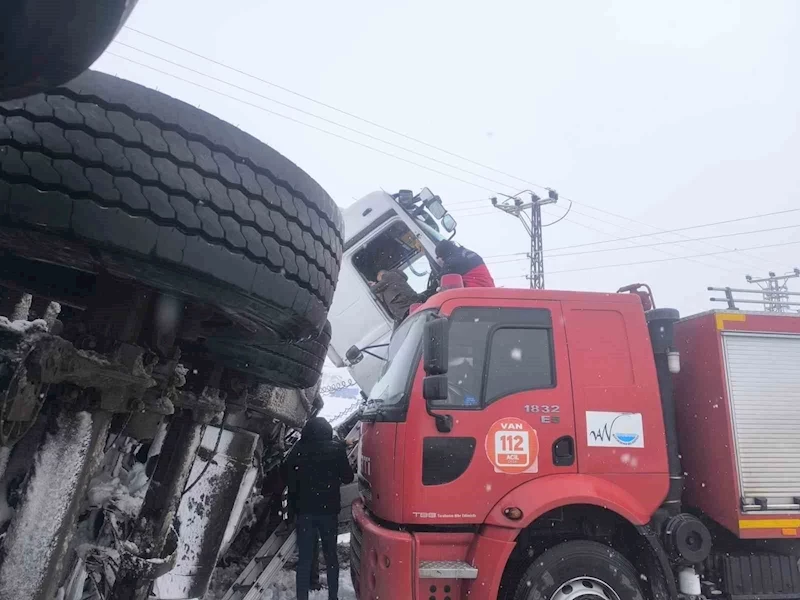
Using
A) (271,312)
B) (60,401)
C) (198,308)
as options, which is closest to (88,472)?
(60,401)

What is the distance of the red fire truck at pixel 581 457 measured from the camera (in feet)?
10.6

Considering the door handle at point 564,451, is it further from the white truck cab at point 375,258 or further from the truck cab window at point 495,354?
the white truck cab at point 375,258

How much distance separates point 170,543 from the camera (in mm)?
2365

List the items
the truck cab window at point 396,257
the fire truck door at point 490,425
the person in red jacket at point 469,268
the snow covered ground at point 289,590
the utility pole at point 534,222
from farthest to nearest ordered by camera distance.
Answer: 1. the utility pole at point 534,222
2. the truck cab window at point 396,257
3. the person in red jacket at point 469,268
4. the snow covered ground at point 289,590
5. the fire truck door at point 490,425

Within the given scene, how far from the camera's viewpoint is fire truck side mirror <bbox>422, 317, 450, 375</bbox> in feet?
10.5

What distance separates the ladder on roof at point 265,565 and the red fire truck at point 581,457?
1.02m

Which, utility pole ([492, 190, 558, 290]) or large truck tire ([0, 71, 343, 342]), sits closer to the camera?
large truck tire ([0, 71, 343, 342])

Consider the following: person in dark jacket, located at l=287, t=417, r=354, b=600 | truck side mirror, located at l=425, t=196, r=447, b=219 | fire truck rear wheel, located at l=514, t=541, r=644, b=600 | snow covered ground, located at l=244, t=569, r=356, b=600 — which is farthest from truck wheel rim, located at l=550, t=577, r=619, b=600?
truck side mirror, located at l=425, t=196, r=447, b=219

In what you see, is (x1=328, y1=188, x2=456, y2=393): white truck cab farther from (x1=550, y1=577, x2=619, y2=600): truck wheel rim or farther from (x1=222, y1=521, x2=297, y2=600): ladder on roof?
(x1=550, y1=577, x2=619, y2=600): truck wheel rim

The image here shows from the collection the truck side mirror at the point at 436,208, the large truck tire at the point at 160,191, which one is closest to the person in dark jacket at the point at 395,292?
the truck side mirror at the point at 436,208

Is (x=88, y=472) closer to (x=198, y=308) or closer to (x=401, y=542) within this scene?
(x=198, y=308)

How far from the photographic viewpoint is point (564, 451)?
11.1 feet

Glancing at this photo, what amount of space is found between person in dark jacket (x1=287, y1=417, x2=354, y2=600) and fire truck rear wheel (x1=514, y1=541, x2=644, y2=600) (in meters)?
1.85

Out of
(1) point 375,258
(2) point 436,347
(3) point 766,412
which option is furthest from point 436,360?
(1) point 375,258
